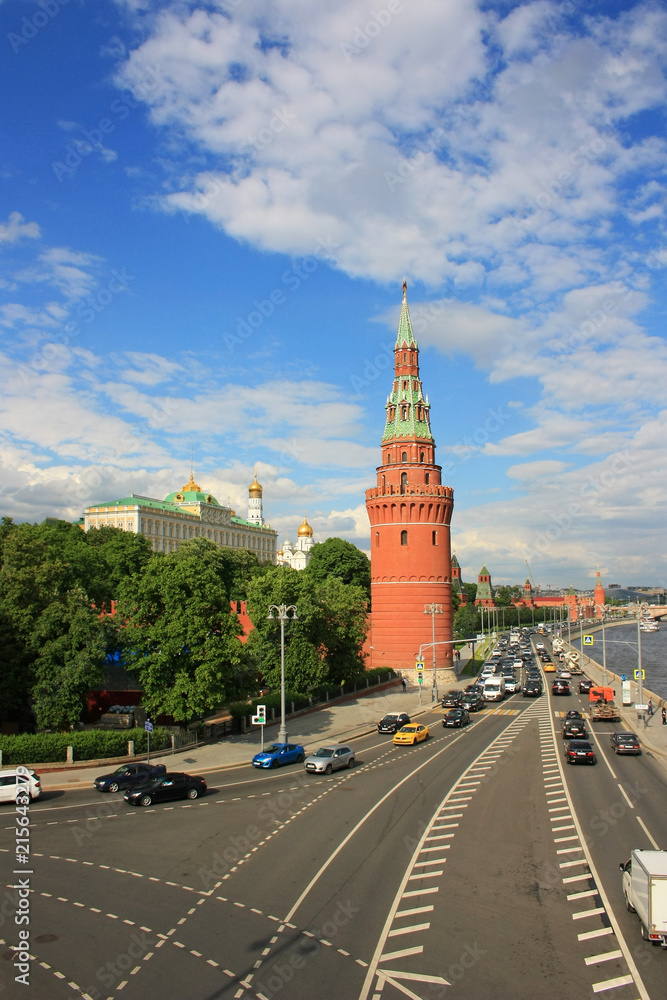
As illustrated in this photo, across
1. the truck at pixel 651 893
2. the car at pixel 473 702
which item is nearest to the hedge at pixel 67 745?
the car at pixel 473 702

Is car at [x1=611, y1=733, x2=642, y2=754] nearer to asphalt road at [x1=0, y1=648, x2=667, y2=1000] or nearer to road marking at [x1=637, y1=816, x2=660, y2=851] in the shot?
asphalt road at [x1=0, y1=648, x2=667, y2=1000]

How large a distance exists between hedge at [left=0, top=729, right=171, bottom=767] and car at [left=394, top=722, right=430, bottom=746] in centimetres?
1268

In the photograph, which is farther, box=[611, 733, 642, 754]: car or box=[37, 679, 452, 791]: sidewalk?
box=[611, 733, 642, 754]: car

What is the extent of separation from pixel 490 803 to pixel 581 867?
21.9ft

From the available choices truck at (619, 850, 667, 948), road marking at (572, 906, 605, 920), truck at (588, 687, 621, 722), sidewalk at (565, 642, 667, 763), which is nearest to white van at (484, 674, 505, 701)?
sidewalk at (565, 642, 667, 763)

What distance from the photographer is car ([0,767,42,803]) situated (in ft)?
83.7

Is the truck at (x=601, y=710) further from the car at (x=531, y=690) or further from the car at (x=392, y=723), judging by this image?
the car at (x=392, y=723)

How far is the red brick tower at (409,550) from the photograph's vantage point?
7012 cm

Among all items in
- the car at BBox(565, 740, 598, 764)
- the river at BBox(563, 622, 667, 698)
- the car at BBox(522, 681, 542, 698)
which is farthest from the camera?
the river at BBox(563, 622, 667, 698)

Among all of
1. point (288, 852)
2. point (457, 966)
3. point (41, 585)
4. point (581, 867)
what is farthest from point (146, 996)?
point (41, 585)

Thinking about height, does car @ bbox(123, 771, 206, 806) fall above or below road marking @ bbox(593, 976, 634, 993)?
below

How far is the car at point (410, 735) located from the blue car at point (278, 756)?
601 cm

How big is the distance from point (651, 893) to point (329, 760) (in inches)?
743

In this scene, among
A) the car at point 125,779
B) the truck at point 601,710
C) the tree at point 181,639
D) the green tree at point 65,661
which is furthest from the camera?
the truck at point 601,710
